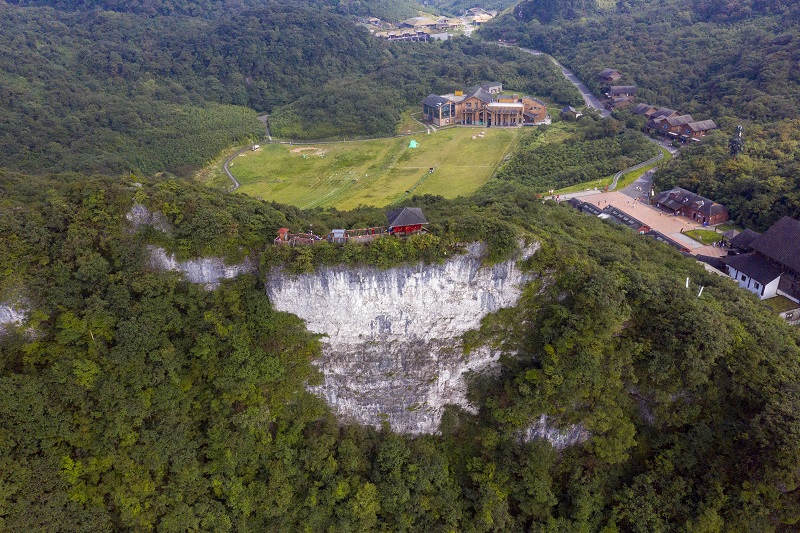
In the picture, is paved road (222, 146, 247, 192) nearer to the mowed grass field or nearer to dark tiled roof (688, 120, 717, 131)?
the mowed grass field

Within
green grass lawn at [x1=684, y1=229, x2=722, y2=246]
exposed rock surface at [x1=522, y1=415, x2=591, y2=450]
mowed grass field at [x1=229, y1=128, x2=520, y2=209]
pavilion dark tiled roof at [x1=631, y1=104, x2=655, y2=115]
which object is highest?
pavilion dark tiled roof at [x1=631, y1=104, x2=655, y2=115]

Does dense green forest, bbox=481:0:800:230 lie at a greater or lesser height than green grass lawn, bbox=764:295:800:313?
greater

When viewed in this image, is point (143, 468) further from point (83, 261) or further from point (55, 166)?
point (55, 166)

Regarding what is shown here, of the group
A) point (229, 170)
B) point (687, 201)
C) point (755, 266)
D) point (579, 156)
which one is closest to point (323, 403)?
point (755, 266)

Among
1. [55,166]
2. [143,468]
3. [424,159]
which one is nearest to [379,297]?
[143,468]

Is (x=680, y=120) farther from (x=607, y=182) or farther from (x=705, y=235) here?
(x=705, y=235)

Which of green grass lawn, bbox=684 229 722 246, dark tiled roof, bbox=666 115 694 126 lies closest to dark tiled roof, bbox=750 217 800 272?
green grass lawn, bbox=684 229 722 246
